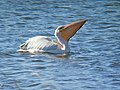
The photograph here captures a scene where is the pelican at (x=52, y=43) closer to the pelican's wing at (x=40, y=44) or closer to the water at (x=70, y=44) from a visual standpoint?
the pelican's wing at (x=40, y=44)

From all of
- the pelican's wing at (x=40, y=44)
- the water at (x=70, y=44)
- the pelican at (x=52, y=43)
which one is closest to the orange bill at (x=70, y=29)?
the pelican at (x=52, y=43)

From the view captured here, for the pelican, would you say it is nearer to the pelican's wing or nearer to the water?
the pelican's wing

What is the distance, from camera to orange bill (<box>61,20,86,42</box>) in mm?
13195

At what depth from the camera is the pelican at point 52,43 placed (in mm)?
12586

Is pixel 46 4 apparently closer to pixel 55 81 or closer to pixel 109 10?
pixel 109 10

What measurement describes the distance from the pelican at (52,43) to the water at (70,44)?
212 mm

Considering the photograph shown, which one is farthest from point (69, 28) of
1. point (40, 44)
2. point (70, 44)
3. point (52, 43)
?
point (40, 44)

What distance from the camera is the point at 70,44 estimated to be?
1341 cm

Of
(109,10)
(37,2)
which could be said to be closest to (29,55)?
(109,10)

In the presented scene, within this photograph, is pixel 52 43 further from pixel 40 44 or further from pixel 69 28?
pixel 69 28

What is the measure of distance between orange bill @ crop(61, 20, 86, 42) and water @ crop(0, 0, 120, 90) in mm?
231

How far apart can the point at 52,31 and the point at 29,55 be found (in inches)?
114

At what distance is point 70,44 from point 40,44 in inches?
38.8

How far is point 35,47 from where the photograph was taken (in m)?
12.7
